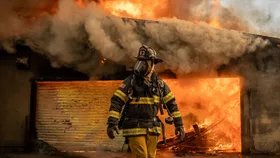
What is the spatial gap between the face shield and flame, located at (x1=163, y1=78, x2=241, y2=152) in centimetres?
436

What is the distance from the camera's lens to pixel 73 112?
920 centimetres

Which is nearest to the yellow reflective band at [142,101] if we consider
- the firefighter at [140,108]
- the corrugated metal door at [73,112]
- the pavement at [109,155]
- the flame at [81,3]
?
the firefighter at [140,108]

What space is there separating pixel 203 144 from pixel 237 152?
127 centimetres

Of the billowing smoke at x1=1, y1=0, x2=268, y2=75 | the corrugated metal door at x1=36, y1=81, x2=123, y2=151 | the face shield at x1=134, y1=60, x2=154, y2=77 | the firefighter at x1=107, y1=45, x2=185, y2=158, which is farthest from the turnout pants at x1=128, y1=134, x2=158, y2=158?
the corrugated metal door at x1=36, y1=81, x2=123, y2=151

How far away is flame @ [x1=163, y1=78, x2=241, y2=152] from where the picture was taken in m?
9.65

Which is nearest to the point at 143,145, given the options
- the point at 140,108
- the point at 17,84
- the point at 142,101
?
the point at 140,108

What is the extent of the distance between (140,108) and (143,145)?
54 centimetres

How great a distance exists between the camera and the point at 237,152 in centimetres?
890

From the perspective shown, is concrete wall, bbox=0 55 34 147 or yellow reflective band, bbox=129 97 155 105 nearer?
yellow reflective band, bbox=129 97 155 105

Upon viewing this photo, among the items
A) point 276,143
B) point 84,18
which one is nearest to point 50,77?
point 84,18

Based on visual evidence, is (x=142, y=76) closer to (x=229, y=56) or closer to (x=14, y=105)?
(x=229, y=56)

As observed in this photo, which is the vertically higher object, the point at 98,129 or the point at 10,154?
the point at 98,129

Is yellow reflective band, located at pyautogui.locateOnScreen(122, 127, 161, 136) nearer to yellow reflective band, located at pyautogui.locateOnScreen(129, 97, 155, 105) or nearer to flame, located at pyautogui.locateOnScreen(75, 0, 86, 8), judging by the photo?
yellow reflective band, located at pyautogui.locateOnScreen(129, 97, 155, 105)

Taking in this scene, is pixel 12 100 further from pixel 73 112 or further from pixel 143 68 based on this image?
pixel 143 68
